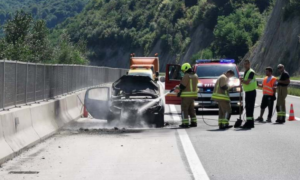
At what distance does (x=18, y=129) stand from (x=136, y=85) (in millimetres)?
7302

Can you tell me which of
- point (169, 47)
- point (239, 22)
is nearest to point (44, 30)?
point (169, 47)

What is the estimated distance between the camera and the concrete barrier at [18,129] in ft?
39.8

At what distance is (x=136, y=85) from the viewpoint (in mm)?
19969

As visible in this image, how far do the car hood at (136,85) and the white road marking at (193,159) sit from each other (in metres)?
3.39

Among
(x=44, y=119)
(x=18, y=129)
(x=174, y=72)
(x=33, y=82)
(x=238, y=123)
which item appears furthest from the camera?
(x=174, y=72)

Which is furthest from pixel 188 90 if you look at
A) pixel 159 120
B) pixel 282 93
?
pixel 282 93

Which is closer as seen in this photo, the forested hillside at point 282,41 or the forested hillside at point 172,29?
the forested hillside at point 282,41

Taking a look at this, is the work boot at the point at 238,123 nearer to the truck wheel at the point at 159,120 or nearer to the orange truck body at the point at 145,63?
the truck wheel at the point at 159,120

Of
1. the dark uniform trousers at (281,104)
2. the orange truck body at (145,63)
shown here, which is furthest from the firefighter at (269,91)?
the orange truck body at (145,63)

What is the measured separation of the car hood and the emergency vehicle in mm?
3341

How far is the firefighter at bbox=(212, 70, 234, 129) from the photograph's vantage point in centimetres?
1806

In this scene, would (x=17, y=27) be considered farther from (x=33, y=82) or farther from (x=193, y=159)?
(x=193, y=159)

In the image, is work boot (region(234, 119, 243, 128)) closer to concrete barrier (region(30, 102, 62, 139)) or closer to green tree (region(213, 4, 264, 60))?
concrete barrier (region(30, 102, 62, 139))

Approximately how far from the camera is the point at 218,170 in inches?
413
